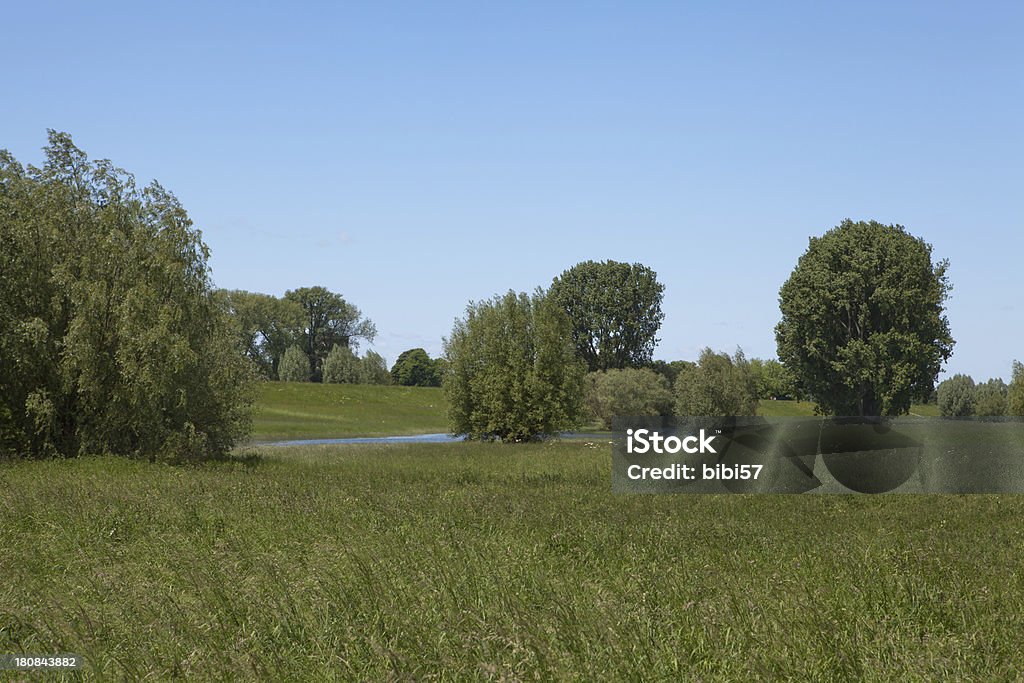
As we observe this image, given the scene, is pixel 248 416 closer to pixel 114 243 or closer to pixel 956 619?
pixel 114 243

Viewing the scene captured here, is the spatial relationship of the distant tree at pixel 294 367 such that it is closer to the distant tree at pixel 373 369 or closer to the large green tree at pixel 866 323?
the distant tree at pixel 373 369

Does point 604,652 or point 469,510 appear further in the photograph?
point 469,510

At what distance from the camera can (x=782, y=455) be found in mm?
18484

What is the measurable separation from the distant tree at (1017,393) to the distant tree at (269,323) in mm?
88933

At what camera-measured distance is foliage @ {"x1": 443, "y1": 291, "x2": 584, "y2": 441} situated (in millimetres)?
44062

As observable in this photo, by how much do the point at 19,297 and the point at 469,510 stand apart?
69.2 feet

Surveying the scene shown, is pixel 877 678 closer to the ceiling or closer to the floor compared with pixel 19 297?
closer to the floor

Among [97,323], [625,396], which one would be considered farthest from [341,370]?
[97,323]

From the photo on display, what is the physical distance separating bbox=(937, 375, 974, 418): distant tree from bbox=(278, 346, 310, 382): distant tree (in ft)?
241

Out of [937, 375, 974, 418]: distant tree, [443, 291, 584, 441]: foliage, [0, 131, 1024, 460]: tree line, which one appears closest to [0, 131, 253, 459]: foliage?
[0, 131, 1024, 460]: tree line

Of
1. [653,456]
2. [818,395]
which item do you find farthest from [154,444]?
[818,395]

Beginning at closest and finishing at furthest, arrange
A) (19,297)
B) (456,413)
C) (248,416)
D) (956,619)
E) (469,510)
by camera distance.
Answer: (956,619) → (469,510) → (19,297) → (248,416) → (456,413)

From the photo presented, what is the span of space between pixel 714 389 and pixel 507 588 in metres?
64.5

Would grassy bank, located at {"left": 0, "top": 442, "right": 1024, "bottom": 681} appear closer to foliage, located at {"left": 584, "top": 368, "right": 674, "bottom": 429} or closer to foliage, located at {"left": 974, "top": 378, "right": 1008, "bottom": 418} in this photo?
foliage, located at {"left": 584, "top": 368, "right": 674, "bottom": 429}
